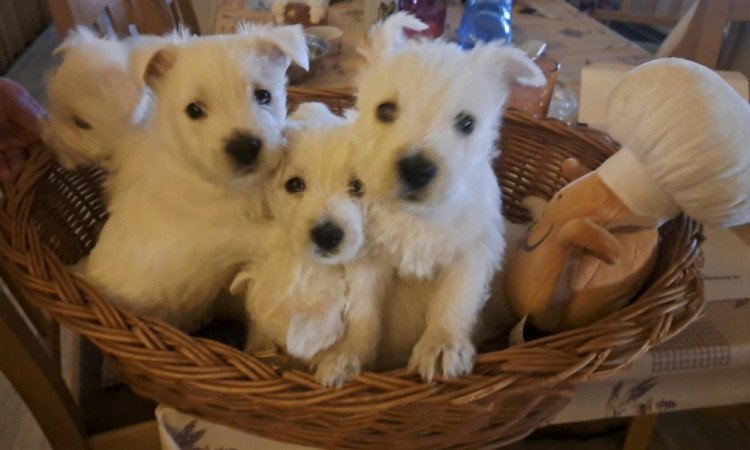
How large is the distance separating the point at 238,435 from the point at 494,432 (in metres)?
0.31

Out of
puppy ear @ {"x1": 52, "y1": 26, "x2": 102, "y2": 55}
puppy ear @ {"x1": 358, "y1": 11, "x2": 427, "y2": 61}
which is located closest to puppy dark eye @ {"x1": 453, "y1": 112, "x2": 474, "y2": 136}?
puppy ear @ {"x1": 358, "y1": 11, "x2": 427, "y2": 61}

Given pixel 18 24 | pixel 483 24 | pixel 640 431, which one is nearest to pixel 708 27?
pixel 483 24

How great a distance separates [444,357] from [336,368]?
115 mm

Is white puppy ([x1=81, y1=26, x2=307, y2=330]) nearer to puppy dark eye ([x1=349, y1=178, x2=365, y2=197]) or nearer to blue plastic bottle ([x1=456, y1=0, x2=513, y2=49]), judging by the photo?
puppy dark eye ([x1=349, y1=178, x2=365, y2=197])

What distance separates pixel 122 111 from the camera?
0.88m

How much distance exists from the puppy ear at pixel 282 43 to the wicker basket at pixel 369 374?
14.2 inches

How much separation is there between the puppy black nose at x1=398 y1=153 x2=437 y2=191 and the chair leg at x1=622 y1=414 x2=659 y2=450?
0.75 m

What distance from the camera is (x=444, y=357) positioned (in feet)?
2.19

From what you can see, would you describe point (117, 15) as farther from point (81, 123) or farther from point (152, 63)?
point (152, 63)

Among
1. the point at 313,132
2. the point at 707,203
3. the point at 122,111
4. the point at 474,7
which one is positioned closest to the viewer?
the point at 707,203

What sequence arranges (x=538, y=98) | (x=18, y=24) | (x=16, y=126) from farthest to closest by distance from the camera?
(x=18, y=24), (x=538, y=98), (x=16, y=126)

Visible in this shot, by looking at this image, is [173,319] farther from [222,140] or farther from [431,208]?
[431,208]

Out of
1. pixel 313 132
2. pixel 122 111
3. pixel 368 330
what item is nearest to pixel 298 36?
pixel 313 132

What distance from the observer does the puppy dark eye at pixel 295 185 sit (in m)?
0.76
